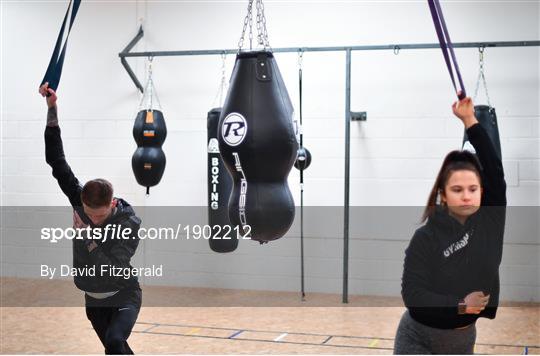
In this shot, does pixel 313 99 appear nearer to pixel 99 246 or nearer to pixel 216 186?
pixel 216 186

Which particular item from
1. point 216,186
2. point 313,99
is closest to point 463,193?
point 216,186

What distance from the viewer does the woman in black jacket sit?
2463 millimetres

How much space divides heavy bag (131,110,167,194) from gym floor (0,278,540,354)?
1.17 metres

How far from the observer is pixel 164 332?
5.65 meters

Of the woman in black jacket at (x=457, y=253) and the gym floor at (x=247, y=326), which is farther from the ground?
the woman in black jacket at (x=457, y=253)

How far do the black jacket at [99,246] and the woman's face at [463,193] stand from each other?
1.75m

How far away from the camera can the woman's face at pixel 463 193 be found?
2.45 meters

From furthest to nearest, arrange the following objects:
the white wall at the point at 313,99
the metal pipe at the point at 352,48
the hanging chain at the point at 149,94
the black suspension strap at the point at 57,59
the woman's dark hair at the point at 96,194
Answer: the hanging chain at the point at 149,94 < the white wall at the point at 313,99 < the metal pipe at the point at 352,48 < the woman's dark hair at the point at 96,194 < the black suspension strap at the point at 57,59

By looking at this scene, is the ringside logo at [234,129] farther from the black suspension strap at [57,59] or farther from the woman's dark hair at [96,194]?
the black suspension strap at [57,59]

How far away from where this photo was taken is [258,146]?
3275 millimetres

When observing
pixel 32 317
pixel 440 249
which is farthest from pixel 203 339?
pixel 440 249

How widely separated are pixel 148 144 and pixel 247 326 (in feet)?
Result: 6.19

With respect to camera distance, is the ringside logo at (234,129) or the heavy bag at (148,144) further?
the heavy bag at (148,144)
